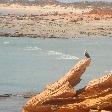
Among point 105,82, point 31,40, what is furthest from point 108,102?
point 31,40

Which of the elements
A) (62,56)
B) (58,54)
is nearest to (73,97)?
(62,56)

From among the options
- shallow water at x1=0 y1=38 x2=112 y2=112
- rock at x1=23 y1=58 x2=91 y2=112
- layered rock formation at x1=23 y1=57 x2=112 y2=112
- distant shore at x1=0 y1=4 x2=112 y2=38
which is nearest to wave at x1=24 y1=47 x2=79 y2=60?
shallow water at x1=0 y1=38 x2=112 y2=112

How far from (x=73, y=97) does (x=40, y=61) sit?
34.2 m

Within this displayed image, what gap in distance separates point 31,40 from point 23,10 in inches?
2798

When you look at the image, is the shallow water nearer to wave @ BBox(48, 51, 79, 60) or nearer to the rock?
wave @ BBox(48, 51, 79, 60)

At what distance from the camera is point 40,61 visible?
2015 inches

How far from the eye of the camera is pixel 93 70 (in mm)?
45125

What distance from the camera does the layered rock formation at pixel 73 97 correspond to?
16.6 m

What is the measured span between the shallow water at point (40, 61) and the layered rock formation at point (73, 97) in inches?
339

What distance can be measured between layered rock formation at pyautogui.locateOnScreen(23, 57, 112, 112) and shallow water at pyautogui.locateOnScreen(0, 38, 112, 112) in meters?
8.62

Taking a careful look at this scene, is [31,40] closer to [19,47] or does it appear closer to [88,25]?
[19,47]

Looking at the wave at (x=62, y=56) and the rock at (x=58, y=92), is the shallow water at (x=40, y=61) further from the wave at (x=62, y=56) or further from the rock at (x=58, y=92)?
the rock at (x=58, y=92)

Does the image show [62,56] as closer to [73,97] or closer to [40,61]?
[40,61]

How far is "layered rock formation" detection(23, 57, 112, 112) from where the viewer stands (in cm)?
1659
